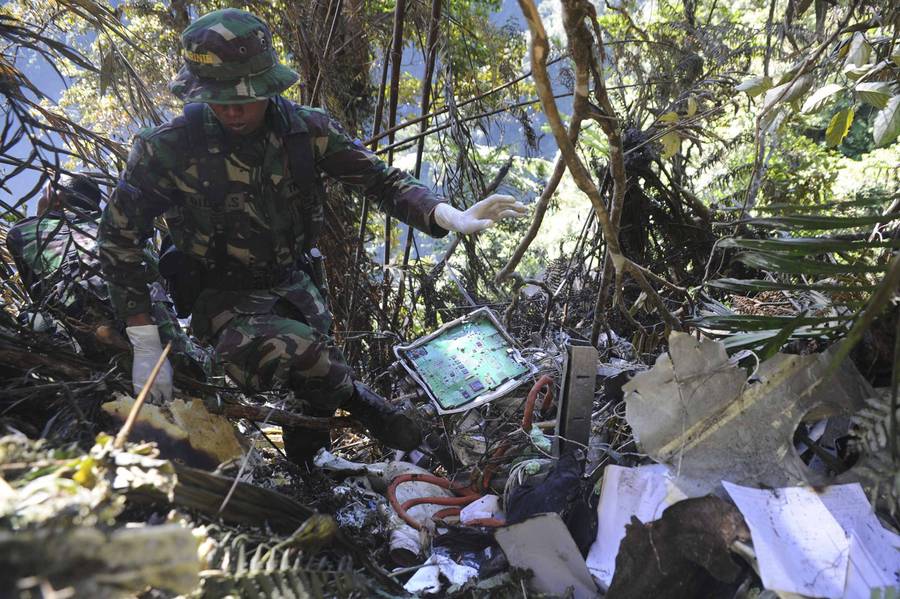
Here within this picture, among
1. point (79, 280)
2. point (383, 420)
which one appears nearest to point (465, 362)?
point (383, 420)

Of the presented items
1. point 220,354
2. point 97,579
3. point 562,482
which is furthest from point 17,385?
point 562,482

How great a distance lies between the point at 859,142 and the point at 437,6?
10.7 m

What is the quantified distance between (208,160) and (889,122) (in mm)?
2268

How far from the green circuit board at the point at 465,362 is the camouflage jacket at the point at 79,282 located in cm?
90

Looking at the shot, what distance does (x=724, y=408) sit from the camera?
1.58 metres

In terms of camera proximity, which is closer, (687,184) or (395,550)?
(395,550)

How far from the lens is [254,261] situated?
103 inches

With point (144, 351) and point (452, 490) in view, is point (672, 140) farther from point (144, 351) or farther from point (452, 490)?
point (144, 351)

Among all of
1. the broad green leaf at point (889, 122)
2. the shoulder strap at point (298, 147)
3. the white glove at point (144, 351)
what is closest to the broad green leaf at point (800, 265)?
the broad green leaf at point (889, 122)

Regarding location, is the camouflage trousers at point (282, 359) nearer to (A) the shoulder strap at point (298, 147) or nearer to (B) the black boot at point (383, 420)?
(B) the black boot at point (383, 420)

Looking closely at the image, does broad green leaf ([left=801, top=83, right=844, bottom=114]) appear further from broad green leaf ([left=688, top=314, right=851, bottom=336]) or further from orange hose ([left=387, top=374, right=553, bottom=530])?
orange hose ([left=387, top=374, right=553, bottom=530])

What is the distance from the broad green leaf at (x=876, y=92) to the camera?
6.56 ft

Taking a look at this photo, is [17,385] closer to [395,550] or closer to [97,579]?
[395,550]

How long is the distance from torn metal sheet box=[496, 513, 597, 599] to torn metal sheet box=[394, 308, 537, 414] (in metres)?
0.99
